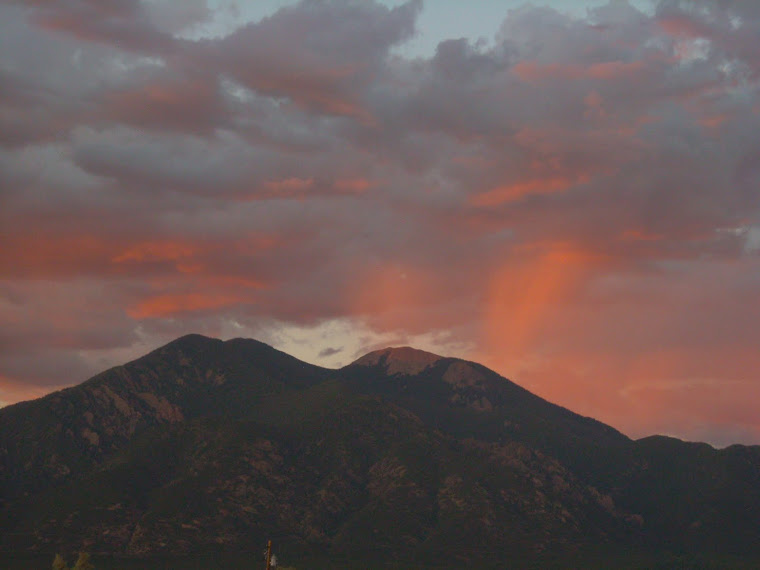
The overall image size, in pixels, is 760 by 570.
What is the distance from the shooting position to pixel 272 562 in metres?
117

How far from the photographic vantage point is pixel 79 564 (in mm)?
183750

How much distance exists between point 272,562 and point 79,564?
83121mm

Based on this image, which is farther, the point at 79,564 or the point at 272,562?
the point at 79,564
